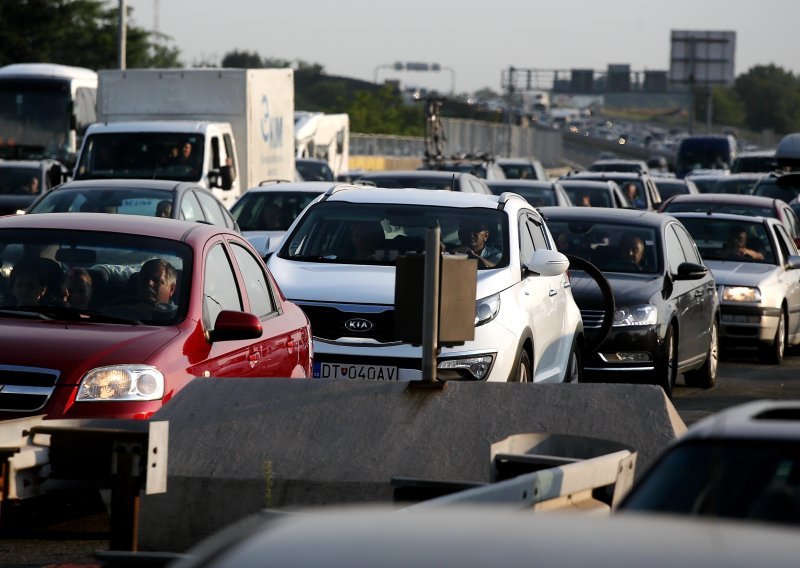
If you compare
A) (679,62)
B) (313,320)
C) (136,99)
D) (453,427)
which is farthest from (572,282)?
(679,62)

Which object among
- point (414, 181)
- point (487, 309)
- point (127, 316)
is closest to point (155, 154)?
point (414, 181)

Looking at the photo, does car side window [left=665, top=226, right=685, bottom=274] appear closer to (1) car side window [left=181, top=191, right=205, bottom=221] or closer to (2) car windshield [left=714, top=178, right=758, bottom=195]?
(1) car side window [left=181, top=191, right=205, bottom=221]

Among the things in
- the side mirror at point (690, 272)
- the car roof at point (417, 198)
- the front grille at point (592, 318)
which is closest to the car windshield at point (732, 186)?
the side mirror at point (690, 272)

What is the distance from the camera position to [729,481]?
349 cm

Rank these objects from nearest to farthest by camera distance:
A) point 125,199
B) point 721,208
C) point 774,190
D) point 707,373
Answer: point 707,373 → point 125,199 → point 721,208 → point 774,190

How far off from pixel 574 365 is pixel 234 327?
16.0ft

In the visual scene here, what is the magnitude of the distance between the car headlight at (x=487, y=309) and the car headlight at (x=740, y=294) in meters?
7.74

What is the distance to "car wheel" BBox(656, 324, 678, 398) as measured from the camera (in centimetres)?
1431

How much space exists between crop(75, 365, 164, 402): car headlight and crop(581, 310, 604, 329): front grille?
6812mm

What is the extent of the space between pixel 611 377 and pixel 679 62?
258ft

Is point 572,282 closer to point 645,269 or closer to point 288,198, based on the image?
point 645,269

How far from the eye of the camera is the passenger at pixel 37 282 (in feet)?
28.3

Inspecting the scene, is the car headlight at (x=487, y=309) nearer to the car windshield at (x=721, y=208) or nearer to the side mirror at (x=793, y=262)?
the side mirror at (x=793, y=262)

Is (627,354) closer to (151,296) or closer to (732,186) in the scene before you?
(151,296)
